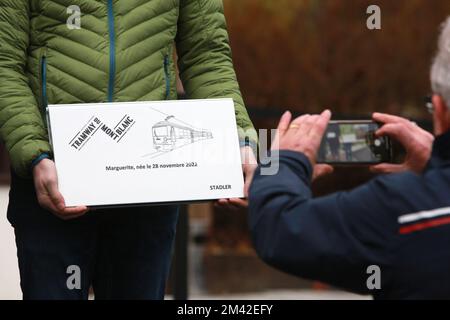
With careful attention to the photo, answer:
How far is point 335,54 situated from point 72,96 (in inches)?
266

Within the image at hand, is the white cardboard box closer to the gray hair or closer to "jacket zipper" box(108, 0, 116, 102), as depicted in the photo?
"jacket zipper" box(108, 0, 116, 102)

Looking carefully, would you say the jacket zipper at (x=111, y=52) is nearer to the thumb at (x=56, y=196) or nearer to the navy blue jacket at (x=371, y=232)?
the thumb at (x=56, y=196)

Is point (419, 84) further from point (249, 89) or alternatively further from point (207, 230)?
point (207, 230)

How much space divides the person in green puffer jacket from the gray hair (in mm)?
793

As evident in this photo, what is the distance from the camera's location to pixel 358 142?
2730mm

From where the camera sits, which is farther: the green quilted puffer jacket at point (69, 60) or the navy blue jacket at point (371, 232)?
the green quilted puffer jacket at point (69, 60)

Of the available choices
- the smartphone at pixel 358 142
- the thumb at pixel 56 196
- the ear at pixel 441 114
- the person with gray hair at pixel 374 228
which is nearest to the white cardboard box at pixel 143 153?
the thumb at pixel 56 196

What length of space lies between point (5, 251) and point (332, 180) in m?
4.16

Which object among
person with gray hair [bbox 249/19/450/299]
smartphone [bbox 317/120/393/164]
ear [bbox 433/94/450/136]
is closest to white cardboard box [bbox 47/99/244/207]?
smartphone [bbox 317/120/393/164]

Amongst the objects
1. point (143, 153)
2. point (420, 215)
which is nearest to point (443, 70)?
point (420, 215)

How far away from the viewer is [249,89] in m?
9.48

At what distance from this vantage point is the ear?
2.19 metres

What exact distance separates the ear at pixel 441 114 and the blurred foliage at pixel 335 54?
23.6ft

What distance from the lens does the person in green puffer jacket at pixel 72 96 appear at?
2900mm
